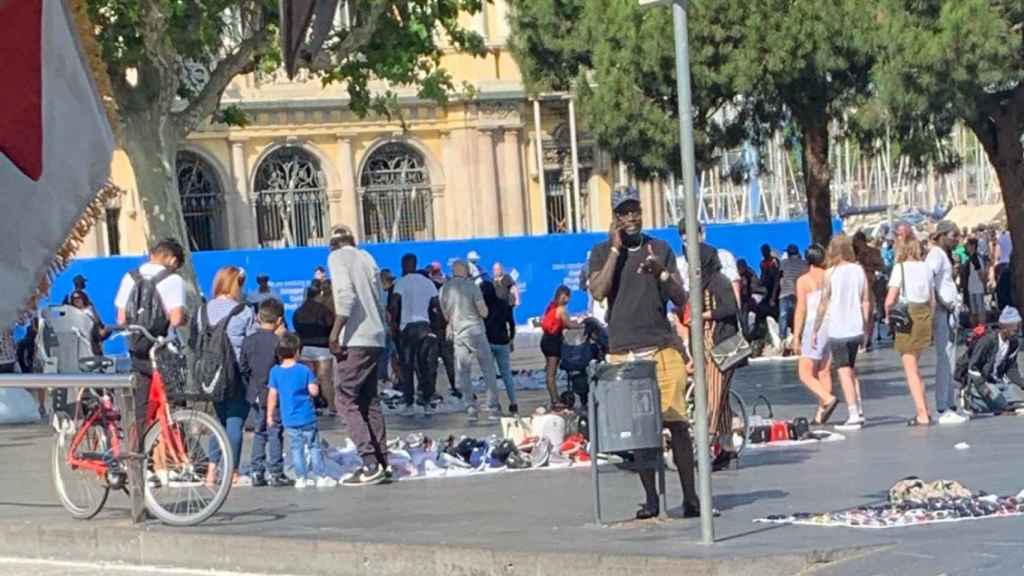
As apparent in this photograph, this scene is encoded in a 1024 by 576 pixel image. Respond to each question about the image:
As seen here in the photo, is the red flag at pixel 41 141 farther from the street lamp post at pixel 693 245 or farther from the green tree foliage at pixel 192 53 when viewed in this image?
the green tree foliage at pixel 192 53

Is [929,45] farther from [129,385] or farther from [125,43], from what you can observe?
[129,385]

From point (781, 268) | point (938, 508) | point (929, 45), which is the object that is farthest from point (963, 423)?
point (781, 268)

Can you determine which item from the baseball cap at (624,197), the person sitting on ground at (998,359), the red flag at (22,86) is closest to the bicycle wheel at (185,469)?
the baseball cap at (624,197)

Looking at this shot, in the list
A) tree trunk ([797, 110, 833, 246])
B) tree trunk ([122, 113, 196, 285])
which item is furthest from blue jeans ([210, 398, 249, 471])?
tree trunk ([797, 110, 833, 246])

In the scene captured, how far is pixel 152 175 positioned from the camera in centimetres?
1867

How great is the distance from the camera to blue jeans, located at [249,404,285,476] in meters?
14.3

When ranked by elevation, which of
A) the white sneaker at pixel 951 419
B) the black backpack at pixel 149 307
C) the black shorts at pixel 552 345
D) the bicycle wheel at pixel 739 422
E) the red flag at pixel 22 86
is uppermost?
the red flag at pixel 22 86

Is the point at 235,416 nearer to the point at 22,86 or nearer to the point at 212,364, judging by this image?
the point at 212,364

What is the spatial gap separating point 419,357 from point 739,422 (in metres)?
7.44

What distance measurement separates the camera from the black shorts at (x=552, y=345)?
20797 mm

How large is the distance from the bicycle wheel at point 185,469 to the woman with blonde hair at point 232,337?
8 cm

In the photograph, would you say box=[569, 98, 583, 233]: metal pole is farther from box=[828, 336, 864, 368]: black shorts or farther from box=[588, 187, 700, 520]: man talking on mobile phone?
box=[588, 187, 700, 520]: man talking on mobile phone

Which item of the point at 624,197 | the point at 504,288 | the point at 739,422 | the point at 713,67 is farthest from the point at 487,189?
the point at 624,197

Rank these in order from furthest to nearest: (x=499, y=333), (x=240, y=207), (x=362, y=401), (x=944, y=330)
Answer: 1. (x=240, y=207)
2. (x=499, y=333)
3. (x=944, y=330)
4. (x=362, y=401)
